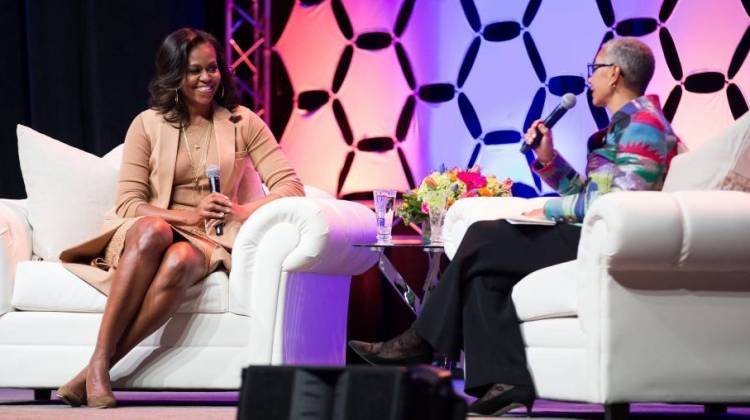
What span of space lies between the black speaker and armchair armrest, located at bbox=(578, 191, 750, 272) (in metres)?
1.21

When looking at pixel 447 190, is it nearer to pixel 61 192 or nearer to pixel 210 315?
pixel 210 315

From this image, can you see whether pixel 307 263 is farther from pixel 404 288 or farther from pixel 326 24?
pixel 326 24

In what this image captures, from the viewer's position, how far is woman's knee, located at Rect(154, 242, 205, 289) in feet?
10.8

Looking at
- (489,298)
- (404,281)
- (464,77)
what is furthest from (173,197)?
(464,77)

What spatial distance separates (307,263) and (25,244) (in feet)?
3.35

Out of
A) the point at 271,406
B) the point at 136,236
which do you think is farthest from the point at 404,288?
the point at 271,406

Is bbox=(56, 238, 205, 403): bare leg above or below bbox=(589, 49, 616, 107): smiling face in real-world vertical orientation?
below

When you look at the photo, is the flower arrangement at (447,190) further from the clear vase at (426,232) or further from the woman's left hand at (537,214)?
the woman's left hand at (537,214)

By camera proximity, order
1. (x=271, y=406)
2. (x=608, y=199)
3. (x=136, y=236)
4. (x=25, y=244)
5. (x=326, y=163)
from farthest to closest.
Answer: (x=326, y=163), (x=25, y=244), (x=136, y=236), (x=608, y=199), (x=271, y=406)

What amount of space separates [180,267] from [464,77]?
8.07 feet

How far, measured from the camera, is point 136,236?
3303 millimetres

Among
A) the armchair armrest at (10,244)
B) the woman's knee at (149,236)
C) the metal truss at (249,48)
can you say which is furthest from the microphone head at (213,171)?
the metal truss at (249,48)

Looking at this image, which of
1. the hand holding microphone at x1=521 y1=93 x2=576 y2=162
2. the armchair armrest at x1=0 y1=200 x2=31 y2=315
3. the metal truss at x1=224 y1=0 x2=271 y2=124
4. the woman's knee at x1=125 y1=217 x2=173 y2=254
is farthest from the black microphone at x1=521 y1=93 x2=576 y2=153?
the metal truss at x1=224 y1=0 x2=271 y2=124

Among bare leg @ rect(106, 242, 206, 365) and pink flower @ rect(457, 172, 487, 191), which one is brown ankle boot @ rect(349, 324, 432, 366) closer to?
bare leg @ rect(106, 242, 206, 365)
